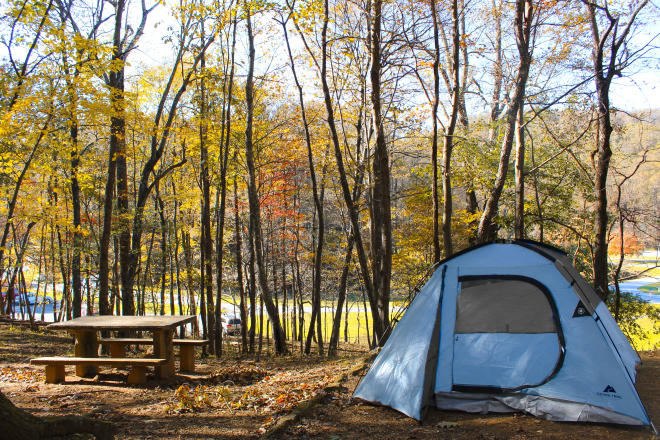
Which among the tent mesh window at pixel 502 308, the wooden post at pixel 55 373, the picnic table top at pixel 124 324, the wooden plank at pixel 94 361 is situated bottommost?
the wooden post at pixel 55 373

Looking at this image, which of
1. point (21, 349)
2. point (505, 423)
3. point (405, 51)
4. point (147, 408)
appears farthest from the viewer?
point (405, 51)

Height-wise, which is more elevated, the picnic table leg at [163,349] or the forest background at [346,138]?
the forest background at [346,138]

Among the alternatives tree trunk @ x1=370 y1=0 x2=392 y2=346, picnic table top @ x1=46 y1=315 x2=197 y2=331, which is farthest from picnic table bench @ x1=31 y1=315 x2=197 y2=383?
tree trunk @ x1=370 y1=0 x2=392 y2=346

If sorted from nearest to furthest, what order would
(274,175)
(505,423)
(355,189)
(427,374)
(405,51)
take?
(505,423)
(427,374)
(405,51)
(355,189)
(274,175)

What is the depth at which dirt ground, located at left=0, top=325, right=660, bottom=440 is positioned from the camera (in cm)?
384

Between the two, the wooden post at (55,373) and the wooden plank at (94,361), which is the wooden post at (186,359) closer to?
the wooden plank at (94,361)

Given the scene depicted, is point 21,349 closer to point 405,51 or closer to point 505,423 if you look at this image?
point 505,423

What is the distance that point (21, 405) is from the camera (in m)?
4.61

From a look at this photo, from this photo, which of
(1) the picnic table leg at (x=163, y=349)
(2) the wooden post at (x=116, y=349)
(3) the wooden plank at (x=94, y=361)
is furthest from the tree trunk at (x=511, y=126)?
(2) the wooden post at (x=116, y=349)

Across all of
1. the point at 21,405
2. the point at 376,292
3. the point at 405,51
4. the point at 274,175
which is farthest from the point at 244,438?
the point at 274,175

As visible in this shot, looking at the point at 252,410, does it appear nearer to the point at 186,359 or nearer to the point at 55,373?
the point at 186,359

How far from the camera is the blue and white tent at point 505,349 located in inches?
160

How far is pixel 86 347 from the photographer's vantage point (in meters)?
6.52

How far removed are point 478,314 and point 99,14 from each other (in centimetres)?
1238
